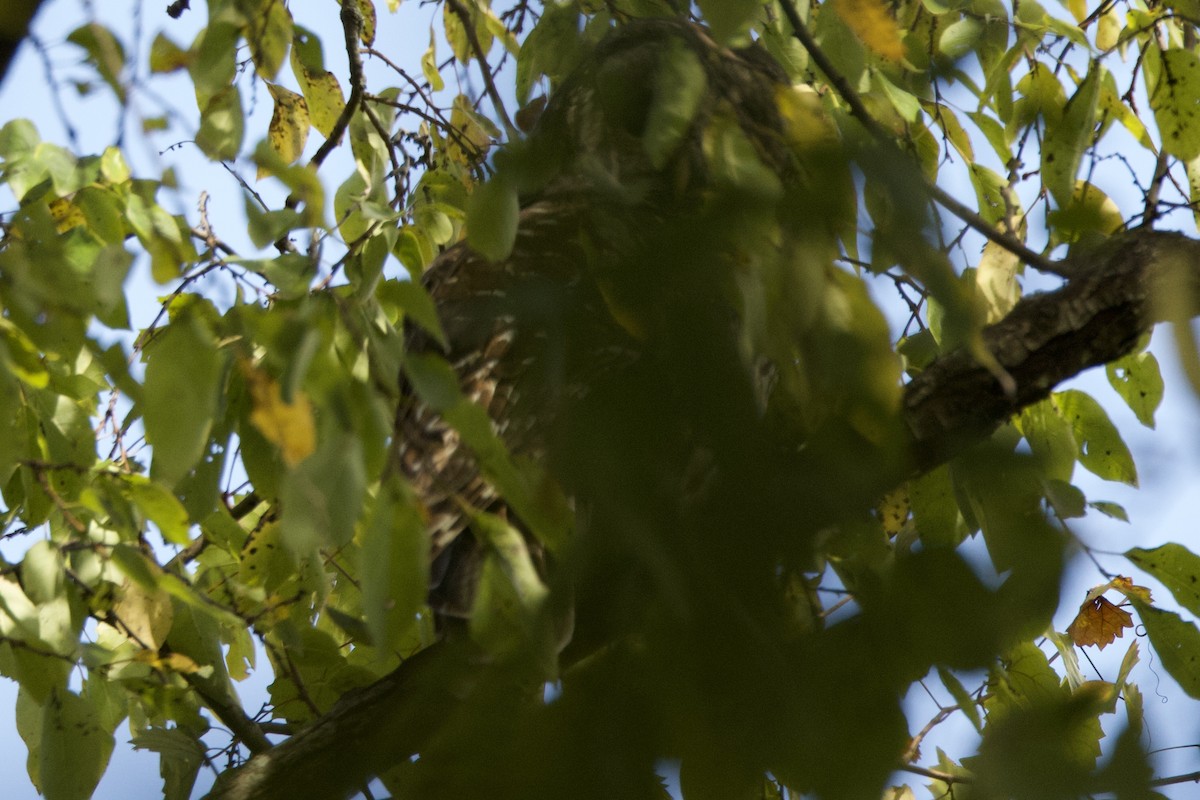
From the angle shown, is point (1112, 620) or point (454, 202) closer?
point (454, 202)

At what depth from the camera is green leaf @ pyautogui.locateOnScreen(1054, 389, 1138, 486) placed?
168 cm

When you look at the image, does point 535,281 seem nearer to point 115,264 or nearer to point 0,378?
point 115,264

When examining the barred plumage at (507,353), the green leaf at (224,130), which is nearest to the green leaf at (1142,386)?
the barred plumage at (507,353)

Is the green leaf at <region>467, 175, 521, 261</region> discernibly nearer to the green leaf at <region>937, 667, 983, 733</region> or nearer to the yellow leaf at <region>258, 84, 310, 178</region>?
the green leaf at <region>937, 667, 983, 733</region>

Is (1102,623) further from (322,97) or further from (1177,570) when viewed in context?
(322,97)

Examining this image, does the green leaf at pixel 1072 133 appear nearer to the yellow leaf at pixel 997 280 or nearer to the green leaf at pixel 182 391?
the yellow leaf at pixel 997 280

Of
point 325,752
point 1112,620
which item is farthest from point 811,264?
point 1112,620

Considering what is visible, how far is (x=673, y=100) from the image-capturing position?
0.91 meters

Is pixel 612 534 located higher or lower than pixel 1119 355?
lower

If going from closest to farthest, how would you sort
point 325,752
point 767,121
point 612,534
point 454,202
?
point 612,534 → point 325,752 → point 454,202 → point 767,121

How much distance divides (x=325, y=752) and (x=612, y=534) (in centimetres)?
104

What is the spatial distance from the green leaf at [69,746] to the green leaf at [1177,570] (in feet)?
4.17

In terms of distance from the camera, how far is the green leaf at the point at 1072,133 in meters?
1.32

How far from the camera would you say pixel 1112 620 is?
2291mm
